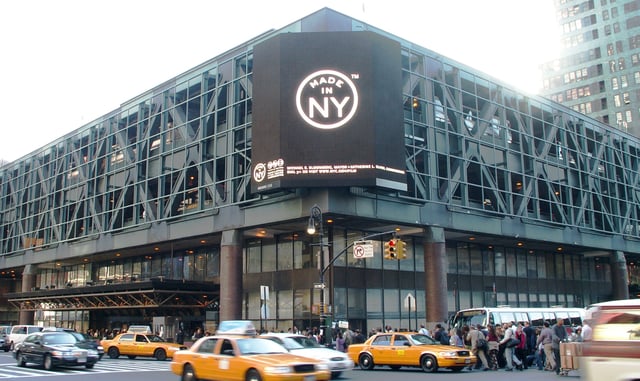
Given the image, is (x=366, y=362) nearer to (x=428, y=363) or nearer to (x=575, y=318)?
(x=428, y=363)

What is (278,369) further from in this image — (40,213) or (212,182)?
(40,213)

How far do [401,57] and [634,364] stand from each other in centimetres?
3242

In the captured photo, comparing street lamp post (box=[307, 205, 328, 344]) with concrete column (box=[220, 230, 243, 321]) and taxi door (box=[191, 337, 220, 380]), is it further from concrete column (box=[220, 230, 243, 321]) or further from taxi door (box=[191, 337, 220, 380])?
taxi door (box=[191, 337, 220, 380])

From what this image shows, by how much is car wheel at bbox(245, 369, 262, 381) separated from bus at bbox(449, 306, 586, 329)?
1797 cm

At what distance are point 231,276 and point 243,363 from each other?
80.1 feet

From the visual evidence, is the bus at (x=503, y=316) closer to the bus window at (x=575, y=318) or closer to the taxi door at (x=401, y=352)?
the bus window at (x=575, y=318)

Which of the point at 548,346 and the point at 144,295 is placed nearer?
the point at 548,346

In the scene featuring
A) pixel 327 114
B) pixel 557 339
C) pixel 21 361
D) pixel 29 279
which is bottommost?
pixel 21 361

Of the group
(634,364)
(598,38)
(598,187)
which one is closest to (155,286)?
(634,364)

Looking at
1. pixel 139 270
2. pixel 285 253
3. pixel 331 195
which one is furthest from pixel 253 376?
pixel 139 270

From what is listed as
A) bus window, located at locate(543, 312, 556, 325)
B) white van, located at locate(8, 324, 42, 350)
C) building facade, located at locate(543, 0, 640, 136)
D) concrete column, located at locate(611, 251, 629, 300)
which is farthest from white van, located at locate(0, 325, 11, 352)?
building facade, located at locate(543, 0, 640, 136)

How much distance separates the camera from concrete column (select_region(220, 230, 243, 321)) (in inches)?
1609

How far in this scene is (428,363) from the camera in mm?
25156

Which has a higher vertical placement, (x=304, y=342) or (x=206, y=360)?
(x=304, y=342)
